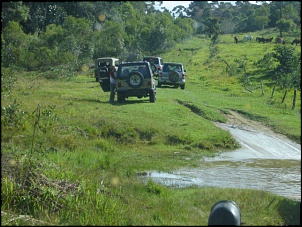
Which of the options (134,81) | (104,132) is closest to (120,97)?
(134,81)

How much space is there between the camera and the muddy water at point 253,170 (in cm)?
904

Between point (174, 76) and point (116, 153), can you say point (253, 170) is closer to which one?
point (116, 153)

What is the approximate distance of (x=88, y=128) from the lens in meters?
12.8

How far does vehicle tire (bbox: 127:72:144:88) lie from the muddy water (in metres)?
5.55

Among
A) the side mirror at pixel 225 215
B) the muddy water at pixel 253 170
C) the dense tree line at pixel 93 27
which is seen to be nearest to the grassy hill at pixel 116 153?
the muddy water at pixel 253 170

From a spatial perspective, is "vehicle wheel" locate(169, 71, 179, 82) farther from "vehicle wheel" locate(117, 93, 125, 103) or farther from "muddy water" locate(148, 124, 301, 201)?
"muddy water" locate(148, 124, 301, 201)

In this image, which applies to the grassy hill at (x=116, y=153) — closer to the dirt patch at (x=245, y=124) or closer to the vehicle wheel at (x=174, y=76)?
the dirt patch at (x=245, y=124)

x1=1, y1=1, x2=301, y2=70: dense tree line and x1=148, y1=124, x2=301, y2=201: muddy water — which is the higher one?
x1=1, y1=1, x2=301, y2=70: dense tree line

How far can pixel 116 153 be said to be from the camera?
11.2 m

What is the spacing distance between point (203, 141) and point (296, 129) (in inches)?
148

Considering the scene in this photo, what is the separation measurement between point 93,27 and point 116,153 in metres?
4.45

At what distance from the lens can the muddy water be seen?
904cm

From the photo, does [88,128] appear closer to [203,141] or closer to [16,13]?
[203,141]

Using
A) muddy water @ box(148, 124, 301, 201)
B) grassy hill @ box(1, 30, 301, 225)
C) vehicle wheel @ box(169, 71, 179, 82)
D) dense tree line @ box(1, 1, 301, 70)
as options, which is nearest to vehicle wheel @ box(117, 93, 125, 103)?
grassy hill @ box(1, 30, 301, 225)
